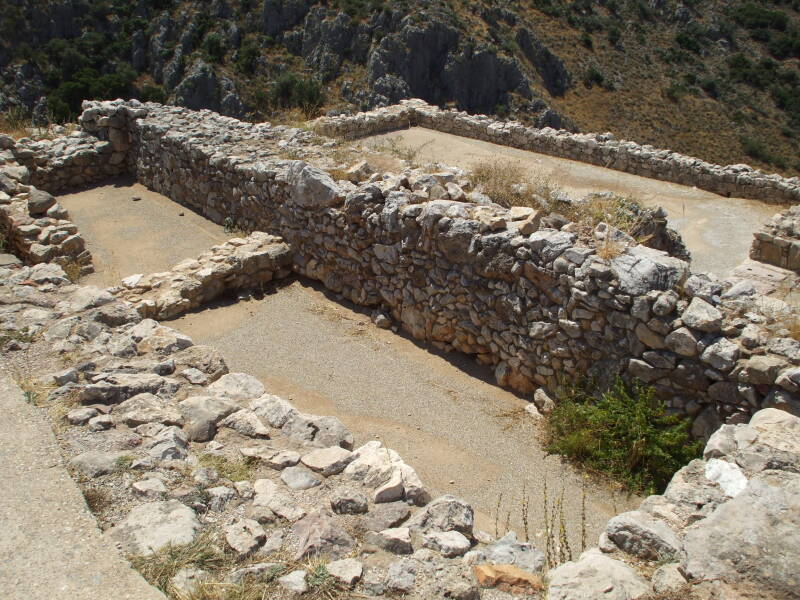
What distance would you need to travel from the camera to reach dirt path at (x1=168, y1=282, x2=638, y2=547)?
573 centimetres

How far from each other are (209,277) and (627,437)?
5466 millimetres

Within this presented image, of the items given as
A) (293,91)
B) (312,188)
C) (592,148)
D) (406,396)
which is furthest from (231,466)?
(293,91)

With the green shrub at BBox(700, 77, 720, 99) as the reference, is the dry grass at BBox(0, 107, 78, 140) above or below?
below

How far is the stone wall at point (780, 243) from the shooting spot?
1062 cm

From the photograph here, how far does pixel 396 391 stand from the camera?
709 centimetres

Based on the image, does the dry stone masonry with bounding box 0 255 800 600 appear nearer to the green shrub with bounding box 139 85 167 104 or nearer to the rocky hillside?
the rocky hillside

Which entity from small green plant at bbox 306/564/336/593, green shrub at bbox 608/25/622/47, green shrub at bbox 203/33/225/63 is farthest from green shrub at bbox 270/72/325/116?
small green plant at bbox 306/564/336/593

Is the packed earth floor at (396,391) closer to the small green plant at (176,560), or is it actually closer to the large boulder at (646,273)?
the large boulder at (646,273)

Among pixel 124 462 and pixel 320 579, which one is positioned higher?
pixel 320 579

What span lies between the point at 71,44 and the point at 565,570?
4455 cm

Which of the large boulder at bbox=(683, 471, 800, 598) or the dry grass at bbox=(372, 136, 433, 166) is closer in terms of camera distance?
the large boulder at bbox=(683, 471, 800, 598)

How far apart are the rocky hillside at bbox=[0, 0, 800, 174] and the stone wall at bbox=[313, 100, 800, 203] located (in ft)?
67.7

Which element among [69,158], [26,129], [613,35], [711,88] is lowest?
[69,158]

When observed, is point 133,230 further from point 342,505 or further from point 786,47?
point 786,47
